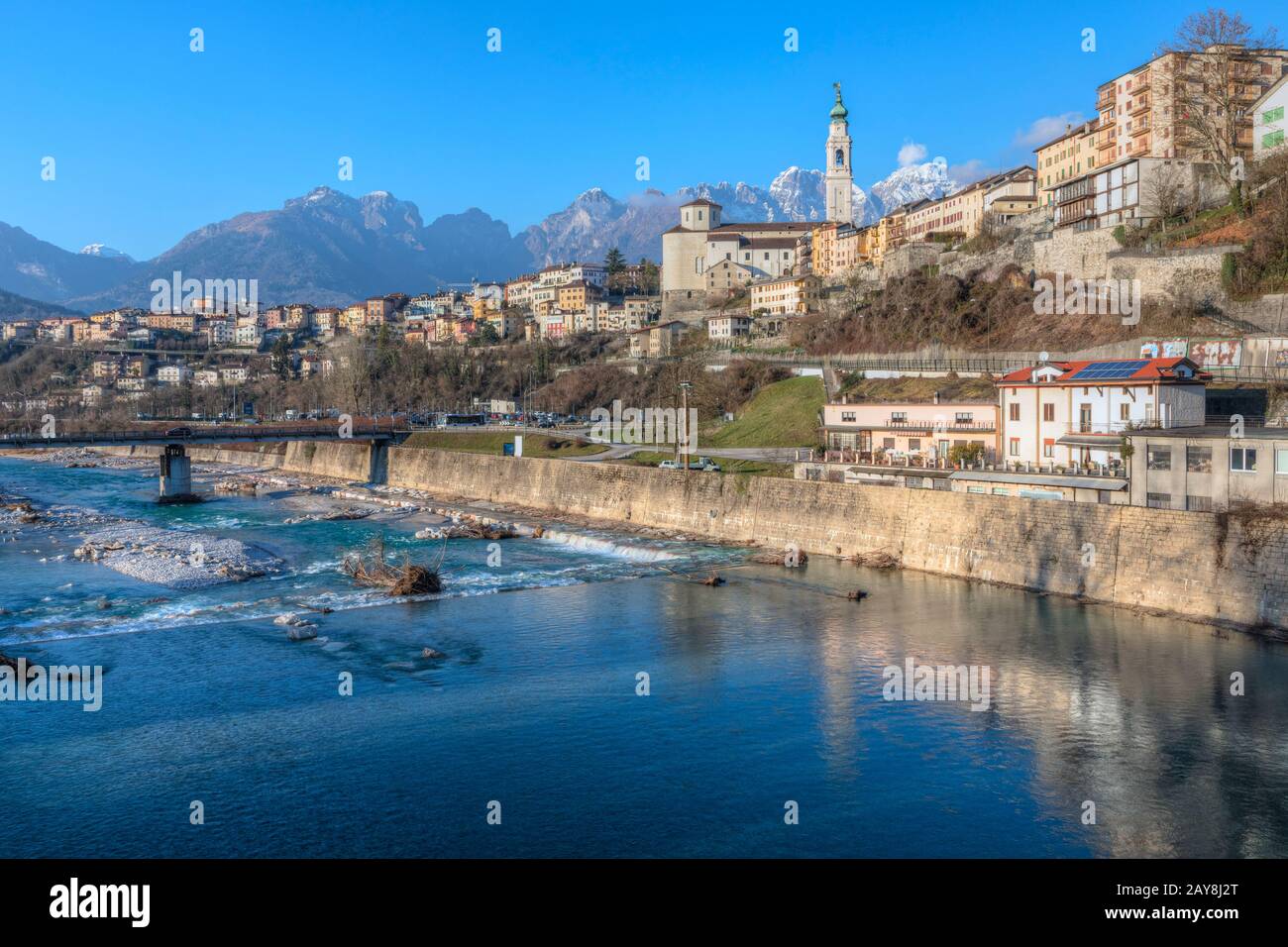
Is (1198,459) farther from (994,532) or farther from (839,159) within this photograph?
(839,159)

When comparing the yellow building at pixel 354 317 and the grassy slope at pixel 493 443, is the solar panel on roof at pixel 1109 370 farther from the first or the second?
the yellow building at pixel 354 317

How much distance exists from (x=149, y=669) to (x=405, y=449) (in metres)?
44.1

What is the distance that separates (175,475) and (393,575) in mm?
33121

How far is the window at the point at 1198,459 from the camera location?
2619cm

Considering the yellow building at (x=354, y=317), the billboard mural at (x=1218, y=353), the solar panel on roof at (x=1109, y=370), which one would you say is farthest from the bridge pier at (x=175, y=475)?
the yellow building at (x=354, y=317)

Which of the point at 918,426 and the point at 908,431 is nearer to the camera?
the point at 918,426

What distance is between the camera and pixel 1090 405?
32156mm

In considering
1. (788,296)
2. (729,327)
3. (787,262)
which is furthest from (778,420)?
(787,262)

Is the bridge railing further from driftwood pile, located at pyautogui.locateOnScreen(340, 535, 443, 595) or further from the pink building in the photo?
the pink building
